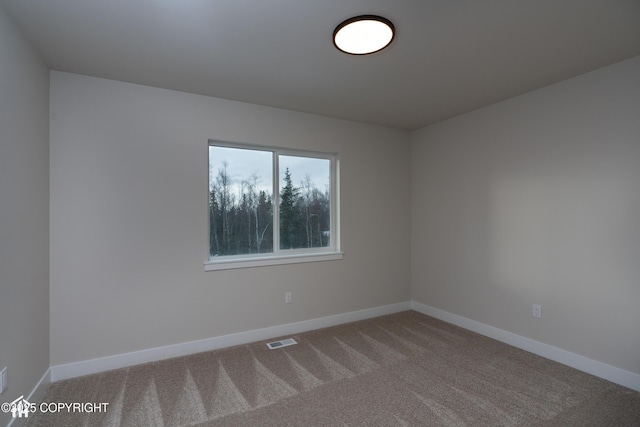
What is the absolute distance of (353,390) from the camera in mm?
2240

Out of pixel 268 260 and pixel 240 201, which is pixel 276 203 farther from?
pixel 268 260

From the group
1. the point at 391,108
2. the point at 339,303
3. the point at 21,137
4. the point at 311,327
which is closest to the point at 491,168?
the point at 391,108

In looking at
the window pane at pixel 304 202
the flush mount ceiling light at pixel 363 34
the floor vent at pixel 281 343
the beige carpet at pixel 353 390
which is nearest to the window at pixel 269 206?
the window pane at pixel 304 202

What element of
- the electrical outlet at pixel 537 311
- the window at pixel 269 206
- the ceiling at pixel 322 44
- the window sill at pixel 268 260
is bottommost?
the electrical outlet at pixel 537 311

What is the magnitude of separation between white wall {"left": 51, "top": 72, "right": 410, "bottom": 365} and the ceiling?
0.26 m

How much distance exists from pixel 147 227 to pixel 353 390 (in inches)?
86.1

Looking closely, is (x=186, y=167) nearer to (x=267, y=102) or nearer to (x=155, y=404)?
(x=267, y=102)

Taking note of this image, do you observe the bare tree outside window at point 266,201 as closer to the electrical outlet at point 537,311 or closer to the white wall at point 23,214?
the white wall at point 23,214

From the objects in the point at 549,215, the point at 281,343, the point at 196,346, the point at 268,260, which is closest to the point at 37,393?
the point at 196,346

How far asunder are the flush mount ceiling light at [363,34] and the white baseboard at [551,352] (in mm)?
A: 2938

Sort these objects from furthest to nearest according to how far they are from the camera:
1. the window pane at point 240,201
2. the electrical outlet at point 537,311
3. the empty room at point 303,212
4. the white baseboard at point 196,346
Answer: the window pane at point 240,201
the electrical outlet at point 537,311
the white baseboard at point 196,346
the empty room at point 303,212

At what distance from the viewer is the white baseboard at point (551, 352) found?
2.30m

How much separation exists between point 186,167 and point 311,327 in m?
2.16

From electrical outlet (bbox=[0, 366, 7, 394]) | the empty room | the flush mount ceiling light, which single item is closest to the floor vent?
the empty room
